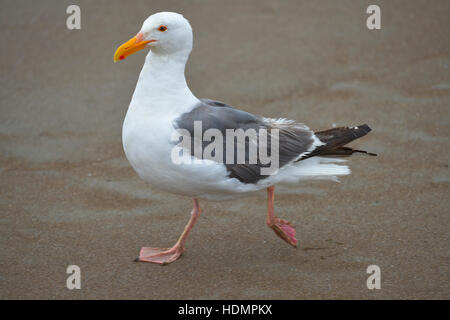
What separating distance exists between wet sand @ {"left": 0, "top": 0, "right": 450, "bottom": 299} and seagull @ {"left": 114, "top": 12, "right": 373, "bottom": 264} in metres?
0.36

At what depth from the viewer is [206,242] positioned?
182 inches

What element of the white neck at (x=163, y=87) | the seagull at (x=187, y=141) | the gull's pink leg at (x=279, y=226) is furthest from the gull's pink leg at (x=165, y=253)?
the white neck at (x=163, y=87)

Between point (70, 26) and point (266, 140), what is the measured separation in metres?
4.24

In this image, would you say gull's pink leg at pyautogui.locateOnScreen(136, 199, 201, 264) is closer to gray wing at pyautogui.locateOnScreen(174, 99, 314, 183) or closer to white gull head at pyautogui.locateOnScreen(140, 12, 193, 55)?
gray wing at pyautogui.locateOnScreen(174, 99, 314, 183)

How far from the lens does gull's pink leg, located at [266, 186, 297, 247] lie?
4.43 m

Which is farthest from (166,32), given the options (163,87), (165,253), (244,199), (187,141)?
(244,199)

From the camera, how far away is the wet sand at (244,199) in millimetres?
4145

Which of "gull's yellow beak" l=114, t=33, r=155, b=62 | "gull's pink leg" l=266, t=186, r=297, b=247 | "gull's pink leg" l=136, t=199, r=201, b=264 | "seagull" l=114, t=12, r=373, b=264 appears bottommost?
"gull's pink leg" l=136, t=199, r=201, b=264

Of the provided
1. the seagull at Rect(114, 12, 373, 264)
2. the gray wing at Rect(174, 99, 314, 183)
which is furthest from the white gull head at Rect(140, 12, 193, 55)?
the gray wing at Rect(174, 99, 314, 183)

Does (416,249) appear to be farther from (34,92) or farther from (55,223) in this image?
(34,92)

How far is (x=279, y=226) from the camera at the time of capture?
4.46 metres

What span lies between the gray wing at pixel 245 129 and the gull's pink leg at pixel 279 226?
0.29 m

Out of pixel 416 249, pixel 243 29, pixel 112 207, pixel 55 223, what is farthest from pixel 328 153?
pixel 243 29

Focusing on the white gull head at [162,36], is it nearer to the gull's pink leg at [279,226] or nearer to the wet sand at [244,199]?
the gull's pink leg at [279,226]
